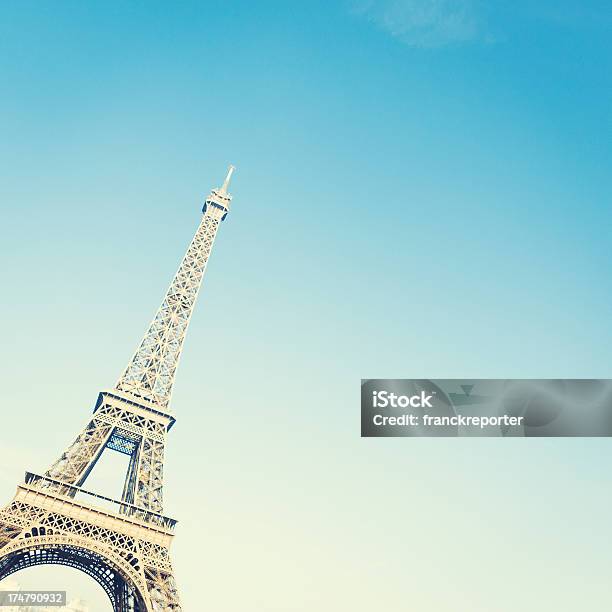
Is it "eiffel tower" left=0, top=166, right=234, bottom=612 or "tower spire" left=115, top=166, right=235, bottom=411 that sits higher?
"tower spire" left=115, top=166, right=235, bottom=411

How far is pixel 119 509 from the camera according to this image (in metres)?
40.6

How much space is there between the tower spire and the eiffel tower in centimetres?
13

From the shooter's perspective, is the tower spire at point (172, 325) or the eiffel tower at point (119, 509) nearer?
the eiffel tower at point (119, 509)

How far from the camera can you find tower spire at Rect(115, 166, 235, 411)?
49.6 metres

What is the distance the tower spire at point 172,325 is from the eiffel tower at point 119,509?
0.42 feet

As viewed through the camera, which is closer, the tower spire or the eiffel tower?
the eiffel tower

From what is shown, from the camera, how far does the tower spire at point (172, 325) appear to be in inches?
1951

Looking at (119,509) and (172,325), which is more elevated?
(172,325)

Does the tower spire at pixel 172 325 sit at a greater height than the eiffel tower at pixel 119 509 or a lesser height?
greater

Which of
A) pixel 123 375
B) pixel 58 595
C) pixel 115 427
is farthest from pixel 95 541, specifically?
pixel 123 375

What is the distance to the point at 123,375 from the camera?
4919cm

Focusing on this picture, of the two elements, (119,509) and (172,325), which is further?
(172,325)

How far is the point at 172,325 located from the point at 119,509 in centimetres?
2067

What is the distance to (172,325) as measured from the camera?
55.4m
